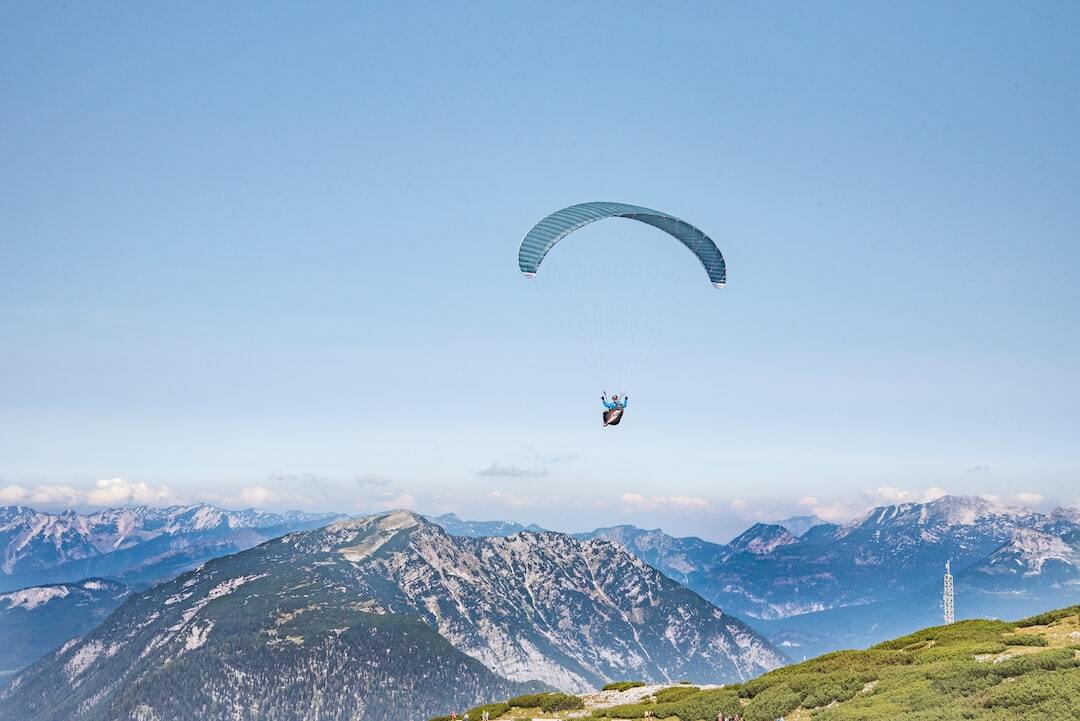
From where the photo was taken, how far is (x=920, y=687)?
42000 mm

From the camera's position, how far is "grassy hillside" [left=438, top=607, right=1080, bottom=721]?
36188mm

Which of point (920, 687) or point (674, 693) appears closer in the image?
point (920, 687)

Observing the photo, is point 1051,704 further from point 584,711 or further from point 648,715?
point 584,711

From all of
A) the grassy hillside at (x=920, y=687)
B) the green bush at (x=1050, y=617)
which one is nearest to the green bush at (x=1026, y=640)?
the grassy hillside at (x=920, y=687)

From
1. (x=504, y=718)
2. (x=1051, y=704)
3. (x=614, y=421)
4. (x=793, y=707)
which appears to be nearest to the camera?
(x=1051, y=704)

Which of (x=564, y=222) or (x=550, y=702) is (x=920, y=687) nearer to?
(x=550, y=702)

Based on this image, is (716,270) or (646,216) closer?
(646,216)

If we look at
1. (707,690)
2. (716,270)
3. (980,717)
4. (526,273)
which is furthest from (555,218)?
(980,717)

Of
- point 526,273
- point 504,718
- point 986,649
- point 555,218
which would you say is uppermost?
point 555,218

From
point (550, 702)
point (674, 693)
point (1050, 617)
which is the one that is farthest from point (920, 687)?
point (550, 702)

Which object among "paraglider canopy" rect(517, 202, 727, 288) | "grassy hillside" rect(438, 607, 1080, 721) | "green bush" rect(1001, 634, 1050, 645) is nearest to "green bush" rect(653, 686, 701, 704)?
"grassy hillside" rect(438, 607, 1080, 721)

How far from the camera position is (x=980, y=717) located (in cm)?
3509

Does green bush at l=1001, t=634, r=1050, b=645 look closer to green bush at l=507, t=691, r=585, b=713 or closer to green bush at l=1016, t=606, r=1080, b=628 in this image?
green bush at l=1016, t=606, r=1080, b=628

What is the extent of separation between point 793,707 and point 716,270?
163 feet
